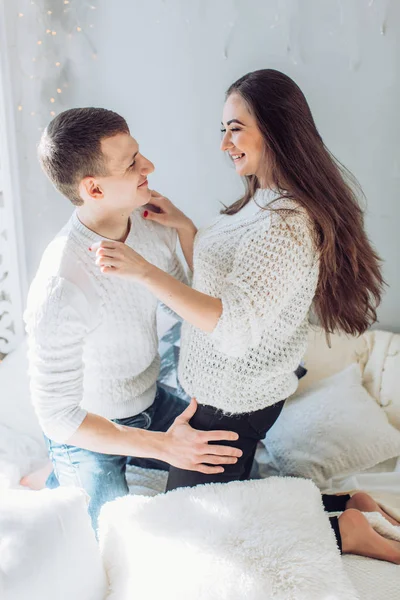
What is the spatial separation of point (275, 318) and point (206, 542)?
1.53 ft

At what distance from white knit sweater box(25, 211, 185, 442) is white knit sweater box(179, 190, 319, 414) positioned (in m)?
0.12

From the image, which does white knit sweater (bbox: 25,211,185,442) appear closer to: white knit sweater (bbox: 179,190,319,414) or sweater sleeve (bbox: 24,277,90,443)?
sweater sleeve (bbox: 24,277,90,443)

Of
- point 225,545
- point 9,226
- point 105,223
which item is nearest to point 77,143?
point 105,223

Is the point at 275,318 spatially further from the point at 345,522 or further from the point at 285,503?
the point at 345,522

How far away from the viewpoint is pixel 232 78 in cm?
182

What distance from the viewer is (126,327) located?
1384 millimetres

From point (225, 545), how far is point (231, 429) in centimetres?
28

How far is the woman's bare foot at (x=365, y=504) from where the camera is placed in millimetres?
1409

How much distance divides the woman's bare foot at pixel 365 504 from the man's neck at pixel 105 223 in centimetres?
86

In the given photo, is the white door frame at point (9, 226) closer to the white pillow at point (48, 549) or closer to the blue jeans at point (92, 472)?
the blue jeans at point (92, 472)

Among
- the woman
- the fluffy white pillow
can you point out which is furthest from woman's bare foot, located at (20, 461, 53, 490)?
the fluffy white pillow

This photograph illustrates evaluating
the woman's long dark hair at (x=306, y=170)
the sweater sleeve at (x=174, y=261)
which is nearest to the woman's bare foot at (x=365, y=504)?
the woman's long dark hair at (x=306, y=170)

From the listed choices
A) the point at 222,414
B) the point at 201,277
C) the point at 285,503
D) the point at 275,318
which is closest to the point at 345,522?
the point at 285,503

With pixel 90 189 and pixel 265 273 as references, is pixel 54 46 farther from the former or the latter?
pixel 265 273
